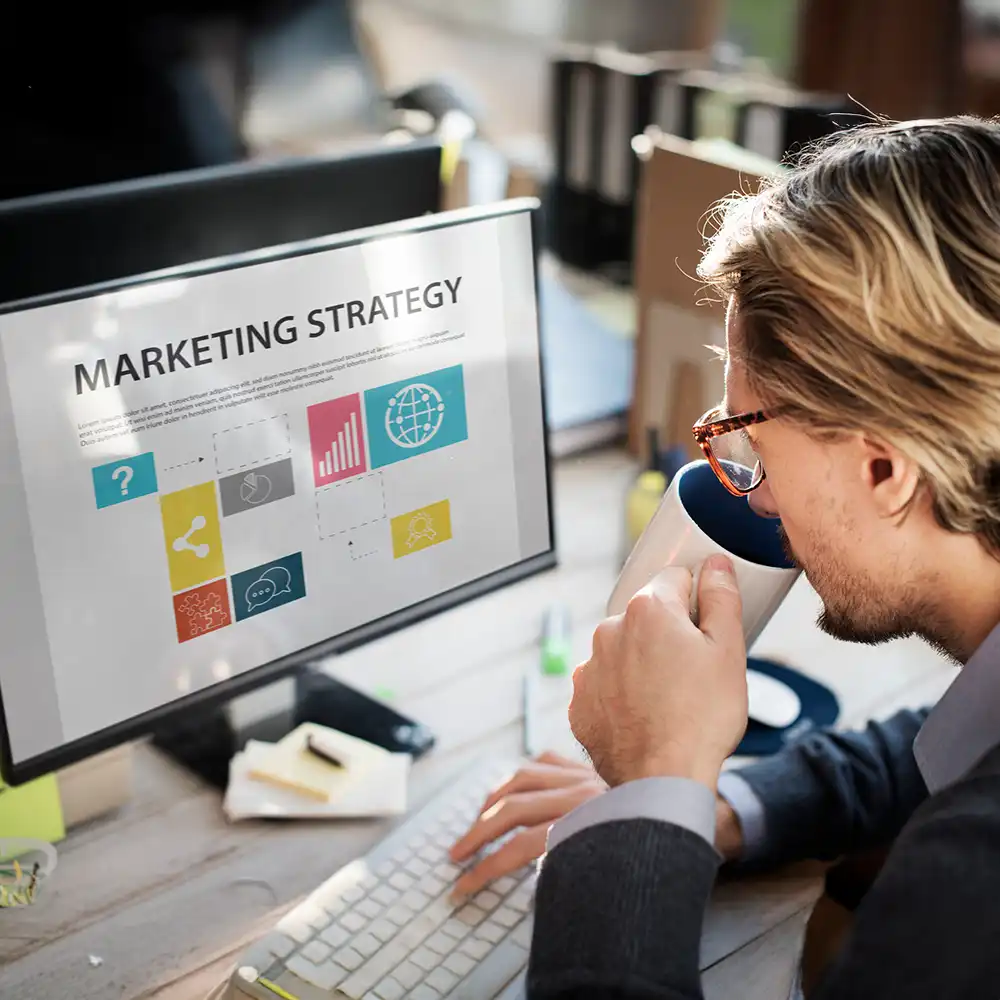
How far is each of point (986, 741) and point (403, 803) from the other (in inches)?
19.7

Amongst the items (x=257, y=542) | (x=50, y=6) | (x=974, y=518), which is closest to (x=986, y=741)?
(x=974, y=518)

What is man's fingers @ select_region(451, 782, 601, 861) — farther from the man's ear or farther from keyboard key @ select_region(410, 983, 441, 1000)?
the man's ear

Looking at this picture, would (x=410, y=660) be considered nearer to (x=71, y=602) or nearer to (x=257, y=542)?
(x=257, y=542)

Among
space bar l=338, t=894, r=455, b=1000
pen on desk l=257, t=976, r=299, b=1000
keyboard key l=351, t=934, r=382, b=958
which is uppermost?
pen on desk l=257, t=976, r=299, b=1000

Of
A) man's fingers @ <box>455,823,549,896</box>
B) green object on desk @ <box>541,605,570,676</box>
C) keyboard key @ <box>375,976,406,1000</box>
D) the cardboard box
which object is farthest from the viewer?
the cardboard box

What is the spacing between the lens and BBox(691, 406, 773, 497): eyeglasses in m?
0.92

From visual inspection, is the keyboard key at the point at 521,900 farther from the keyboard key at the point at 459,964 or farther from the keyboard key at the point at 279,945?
the keyboard key at the point at 279,945

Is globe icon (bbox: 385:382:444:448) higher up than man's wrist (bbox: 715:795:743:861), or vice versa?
globe icon (bbox: 385:382:444:448)

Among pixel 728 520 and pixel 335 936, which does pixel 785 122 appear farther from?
pixel 335 936

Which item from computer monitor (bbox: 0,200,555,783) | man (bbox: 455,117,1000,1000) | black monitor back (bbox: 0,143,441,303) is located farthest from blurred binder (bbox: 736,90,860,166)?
man (bbox: 455,117,1000,1000)

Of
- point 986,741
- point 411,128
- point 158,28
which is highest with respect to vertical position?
point 158,28

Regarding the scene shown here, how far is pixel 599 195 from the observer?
87.7 inches

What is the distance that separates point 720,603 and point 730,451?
0.13m

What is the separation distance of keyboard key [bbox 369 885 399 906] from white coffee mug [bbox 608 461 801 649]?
0.30 metres
